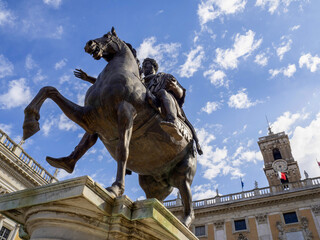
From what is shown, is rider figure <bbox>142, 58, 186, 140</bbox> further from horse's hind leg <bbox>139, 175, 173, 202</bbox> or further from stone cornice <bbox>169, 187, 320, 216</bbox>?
stone cornice <bbox>169, 187, 320, 216</bbox>

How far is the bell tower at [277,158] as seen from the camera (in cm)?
4191

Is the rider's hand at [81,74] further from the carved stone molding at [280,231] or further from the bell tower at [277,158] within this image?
the bell tower at [277,158]

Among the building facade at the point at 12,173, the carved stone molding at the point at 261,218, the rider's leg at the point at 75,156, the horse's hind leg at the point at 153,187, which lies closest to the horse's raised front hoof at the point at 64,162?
the rider's leg at the point at 75,156

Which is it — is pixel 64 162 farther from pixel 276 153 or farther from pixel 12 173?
pixel 276 153

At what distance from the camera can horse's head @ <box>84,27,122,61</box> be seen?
353 centimetres

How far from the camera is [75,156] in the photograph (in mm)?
3463

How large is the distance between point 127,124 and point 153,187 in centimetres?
142

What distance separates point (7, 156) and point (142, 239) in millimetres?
18185

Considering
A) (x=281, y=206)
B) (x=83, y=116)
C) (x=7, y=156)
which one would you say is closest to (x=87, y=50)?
(x=83, y=116)

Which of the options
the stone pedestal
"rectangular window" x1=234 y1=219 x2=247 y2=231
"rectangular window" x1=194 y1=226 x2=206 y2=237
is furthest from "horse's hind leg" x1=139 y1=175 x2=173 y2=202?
"rectangular window" x1=194 y1=226 x2=206 y2=237

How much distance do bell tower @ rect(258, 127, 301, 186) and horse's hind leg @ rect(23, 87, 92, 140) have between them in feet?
140

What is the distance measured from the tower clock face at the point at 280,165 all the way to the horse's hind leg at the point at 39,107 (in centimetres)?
4431

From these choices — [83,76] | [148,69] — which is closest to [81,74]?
[83,76]

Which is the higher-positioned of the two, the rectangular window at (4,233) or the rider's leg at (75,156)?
the rectangular window at (4,233)
